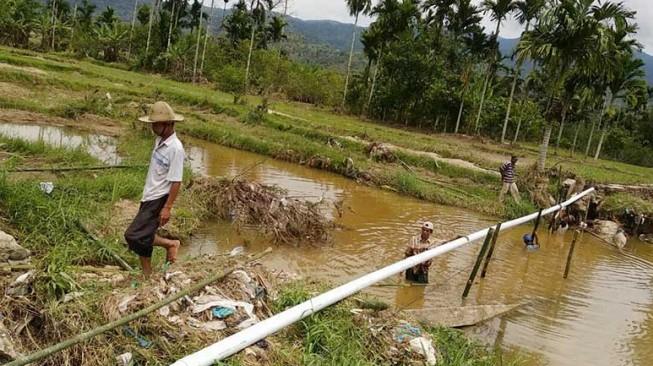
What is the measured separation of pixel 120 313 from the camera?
140 inches

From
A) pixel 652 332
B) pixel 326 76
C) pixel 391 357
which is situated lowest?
pixel 652 332

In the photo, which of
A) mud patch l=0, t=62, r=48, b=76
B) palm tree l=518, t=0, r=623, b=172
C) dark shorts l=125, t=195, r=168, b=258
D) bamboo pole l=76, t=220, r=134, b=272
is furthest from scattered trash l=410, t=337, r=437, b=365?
mud patch l=0, t=62, r=48, b=76

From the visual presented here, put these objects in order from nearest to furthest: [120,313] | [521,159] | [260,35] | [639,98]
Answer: [120,313] → [521,159] → [639,98] → [260,35]

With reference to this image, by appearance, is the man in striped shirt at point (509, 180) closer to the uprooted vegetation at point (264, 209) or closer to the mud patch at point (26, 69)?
the uprooted vegetation at point (264, 209)

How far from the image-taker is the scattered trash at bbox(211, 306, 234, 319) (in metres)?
3.70

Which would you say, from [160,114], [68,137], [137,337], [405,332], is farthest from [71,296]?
[68,137]

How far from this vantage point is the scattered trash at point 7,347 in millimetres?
2922

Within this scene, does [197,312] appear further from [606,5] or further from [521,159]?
[521,159]

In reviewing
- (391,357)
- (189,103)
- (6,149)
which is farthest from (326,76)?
(391,357)

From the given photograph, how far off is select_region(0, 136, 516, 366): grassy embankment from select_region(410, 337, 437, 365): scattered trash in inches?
8.0

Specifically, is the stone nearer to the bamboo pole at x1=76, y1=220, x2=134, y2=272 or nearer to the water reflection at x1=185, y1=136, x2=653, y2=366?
the bamboo pole at x1=76, y1=220, x2=134, y2=272

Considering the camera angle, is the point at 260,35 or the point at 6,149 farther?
the point at 260,35

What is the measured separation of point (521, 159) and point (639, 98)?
16.1 m

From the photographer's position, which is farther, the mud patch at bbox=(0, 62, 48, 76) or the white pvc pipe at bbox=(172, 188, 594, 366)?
the mud patch at bbox=(0, 62, 48, 76)
